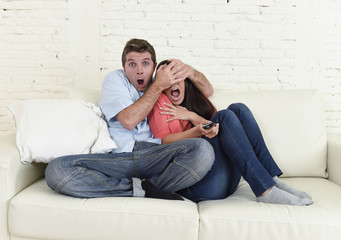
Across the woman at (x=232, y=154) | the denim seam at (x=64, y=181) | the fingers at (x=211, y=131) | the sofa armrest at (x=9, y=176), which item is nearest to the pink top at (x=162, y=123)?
the woman at (x=232, y=154)

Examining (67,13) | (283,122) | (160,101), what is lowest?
(283,122)

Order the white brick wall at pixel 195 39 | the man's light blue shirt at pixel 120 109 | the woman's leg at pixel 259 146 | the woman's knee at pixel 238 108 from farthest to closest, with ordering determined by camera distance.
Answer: the white brick wall at pixel 195 39
the man's light blue shirt at pixel 120 109
the woman's knee at pixel 238 108
the woman's leg at pixel 259 146

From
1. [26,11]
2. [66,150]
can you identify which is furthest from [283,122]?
[26,11]

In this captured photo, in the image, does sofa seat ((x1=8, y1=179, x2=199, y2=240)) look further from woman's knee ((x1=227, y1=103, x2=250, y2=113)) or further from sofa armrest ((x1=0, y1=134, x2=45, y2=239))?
woman's knee ((x1=227, y1=103, x2=250, y2=113))

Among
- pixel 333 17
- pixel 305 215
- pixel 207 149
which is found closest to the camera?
pixel 305 215

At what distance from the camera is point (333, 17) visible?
7.80 feet

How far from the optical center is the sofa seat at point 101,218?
1.36 metres

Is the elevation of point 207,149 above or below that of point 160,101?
below

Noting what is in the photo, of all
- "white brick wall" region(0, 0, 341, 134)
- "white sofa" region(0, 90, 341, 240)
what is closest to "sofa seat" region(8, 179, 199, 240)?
"white sofa" region(0, 90, 341, 240)

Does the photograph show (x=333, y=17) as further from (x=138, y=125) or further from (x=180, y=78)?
(x=138, y=125)

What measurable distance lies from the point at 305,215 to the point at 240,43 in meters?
1.43

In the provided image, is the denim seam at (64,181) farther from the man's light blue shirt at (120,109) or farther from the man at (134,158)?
the man's light blue shirt at (120,109)

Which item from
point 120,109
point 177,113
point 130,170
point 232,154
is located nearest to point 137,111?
point 120,109

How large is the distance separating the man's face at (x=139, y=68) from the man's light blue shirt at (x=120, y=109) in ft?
0.15
